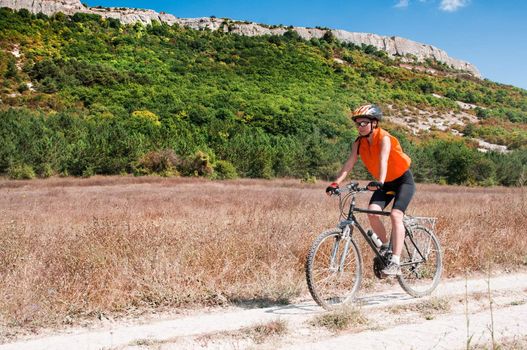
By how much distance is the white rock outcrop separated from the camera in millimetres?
93375

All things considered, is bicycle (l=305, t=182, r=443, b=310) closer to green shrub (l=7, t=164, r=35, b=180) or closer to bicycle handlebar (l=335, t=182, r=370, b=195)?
bicycle handlebar (l=335, t=182, r=370, b=195)

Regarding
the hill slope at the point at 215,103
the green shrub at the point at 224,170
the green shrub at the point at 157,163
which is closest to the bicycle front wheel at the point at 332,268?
the hill slope at the point at 215,103

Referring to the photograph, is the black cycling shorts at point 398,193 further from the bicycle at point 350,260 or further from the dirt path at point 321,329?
the dirt path at point 321,329

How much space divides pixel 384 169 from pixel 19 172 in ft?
117

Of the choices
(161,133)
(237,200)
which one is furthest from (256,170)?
(237,200)

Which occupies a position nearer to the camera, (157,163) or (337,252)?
(337,252)

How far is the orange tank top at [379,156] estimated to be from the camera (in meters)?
5.45

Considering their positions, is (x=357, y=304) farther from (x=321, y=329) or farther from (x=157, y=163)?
(x=157, y=163)

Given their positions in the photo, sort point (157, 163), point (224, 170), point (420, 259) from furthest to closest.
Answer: point (224, 170) → point (157, 163) → point (420, 259)

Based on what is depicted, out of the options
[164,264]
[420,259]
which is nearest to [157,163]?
[164,264]

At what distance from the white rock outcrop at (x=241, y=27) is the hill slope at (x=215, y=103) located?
→ 17.7 feet

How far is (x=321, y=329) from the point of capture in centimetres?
458

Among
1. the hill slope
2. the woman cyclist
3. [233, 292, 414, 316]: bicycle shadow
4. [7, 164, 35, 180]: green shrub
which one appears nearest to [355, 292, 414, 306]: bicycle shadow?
[233, 292, 414, 316]: bicycle shadow

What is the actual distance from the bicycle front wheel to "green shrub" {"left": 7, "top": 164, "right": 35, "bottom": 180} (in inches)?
1373
